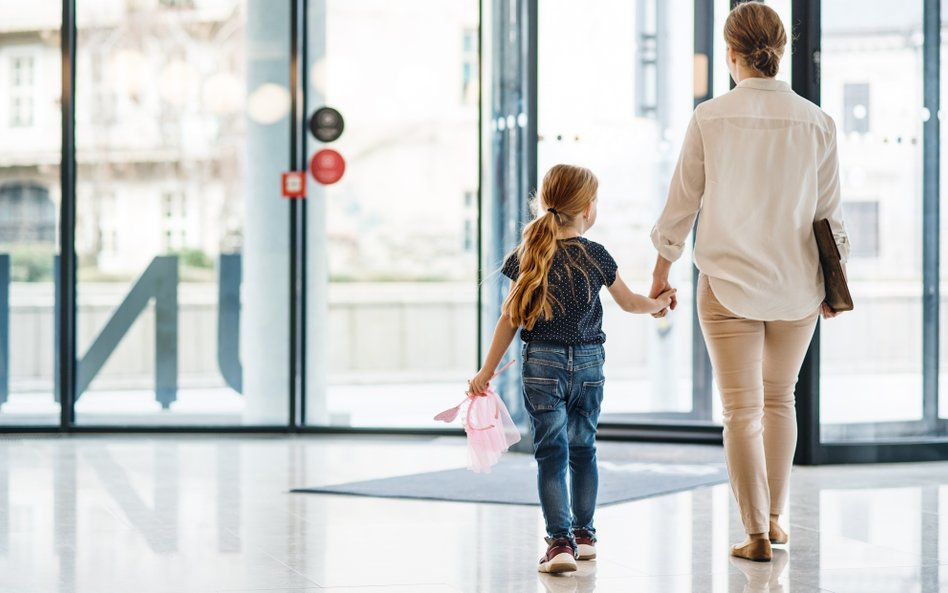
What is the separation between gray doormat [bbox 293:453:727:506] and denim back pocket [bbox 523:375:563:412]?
1.20 metres

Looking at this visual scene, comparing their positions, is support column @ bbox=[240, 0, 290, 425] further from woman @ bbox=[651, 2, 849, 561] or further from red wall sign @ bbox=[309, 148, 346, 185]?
woman @ bbox=[651, 2, 849, 561]

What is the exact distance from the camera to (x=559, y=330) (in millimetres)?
3346

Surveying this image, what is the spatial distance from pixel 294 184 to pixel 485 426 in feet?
11.6

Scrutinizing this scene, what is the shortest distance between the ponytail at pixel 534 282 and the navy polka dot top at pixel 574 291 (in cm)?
2

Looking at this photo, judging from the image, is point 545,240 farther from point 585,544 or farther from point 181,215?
point 181,215

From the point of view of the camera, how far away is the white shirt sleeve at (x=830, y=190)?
11.4 ft

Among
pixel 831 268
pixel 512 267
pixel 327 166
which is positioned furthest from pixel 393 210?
pixel 831 268

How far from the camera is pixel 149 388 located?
6.83 m

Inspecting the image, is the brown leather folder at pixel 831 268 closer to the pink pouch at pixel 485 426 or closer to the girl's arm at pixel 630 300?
the girl's arm at pixel 630 300

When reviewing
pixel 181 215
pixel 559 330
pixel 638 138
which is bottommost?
pixel 559 330

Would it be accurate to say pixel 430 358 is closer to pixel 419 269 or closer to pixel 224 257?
pixel 419 269

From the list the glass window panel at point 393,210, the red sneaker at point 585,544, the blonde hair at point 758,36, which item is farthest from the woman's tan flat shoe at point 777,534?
the glass window panel at point 393,210

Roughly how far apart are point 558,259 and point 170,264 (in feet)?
12.6

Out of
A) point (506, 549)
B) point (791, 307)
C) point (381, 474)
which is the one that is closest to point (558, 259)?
point (791, 307)
